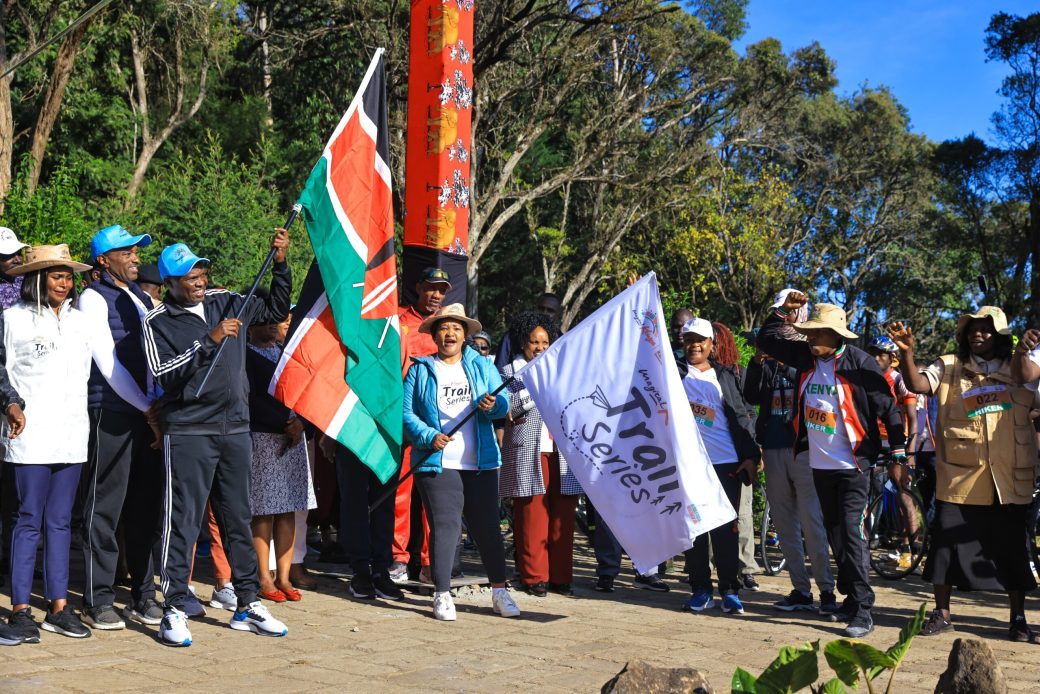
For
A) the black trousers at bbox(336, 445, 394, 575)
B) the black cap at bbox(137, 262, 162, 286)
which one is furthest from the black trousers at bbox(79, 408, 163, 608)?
the black trousers at bbox(336, 445, 394, 575)

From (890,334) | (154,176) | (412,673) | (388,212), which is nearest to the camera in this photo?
(412,673)

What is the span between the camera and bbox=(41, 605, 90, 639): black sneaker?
19.9 feet

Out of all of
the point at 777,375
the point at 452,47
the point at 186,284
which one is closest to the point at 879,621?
the point at 777,375

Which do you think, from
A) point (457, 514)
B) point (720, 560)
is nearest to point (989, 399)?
point (720, 560)

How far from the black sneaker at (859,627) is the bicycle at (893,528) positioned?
239 centimetres

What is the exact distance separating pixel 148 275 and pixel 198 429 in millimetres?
1669

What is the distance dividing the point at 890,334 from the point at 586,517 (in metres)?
3.85

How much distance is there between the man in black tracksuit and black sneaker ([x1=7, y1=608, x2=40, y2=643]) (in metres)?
0.63

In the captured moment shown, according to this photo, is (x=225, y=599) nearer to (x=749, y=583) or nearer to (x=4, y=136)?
(x=749, y=583)

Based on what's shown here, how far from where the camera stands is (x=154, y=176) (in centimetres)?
2805

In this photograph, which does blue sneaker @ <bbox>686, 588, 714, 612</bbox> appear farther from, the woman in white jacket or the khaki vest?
the woman in white jacket

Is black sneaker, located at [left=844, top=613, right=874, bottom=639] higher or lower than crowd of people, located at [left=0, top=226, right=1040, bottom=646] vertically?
lower

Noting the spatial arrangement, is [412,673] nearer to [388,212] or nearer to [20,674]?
[20,674]

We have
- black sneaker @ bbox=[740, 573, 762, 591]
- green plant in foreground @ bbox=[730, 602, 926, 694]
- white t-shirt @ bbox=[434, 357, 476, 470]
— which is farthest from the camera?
black sneaker @ bbox=[740, 573, 762, 591]
